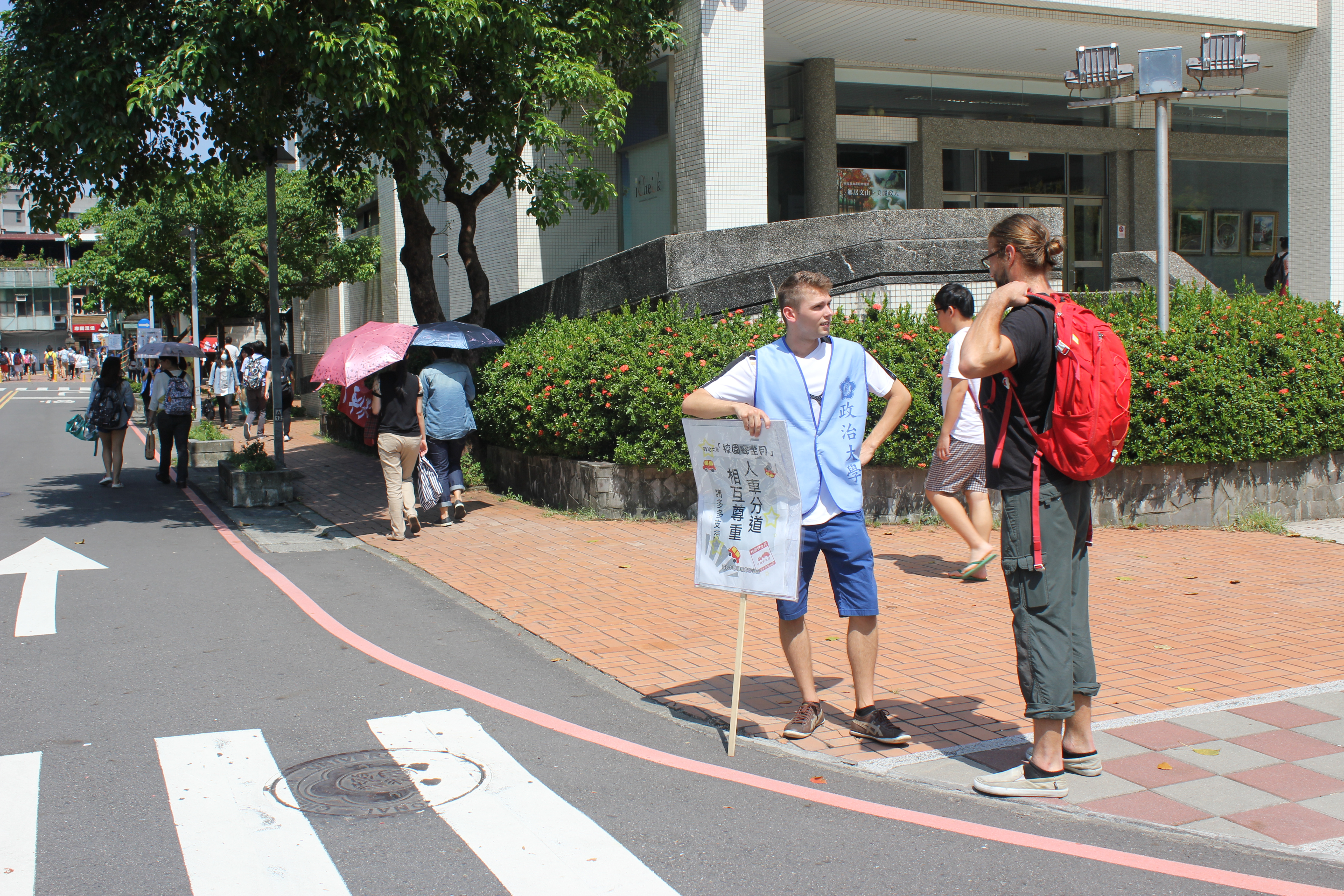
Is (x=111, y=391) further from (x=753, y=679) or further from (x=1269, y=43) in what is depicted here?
(x=1269, y=43)

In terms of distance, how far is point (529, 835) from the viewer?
393cm

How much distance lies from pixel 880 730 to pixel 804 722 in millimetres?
341

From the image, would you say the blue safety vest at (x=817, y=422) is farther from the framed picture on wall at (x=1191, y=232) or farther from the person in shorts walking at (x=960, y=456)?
the framed picture on wall at (x=1191, y=232)

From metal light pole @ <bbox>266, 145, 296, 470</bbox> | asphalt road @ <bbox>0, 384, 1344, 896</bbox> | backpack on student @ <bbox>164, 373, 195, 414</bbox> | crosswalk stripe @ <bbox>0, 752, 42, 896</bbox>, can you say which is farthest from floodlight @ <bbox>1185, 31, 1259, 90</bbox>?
backpack on student @ <bbox>164, 373, 195, 414</bbox>

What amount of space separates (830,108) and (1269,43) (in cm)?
691

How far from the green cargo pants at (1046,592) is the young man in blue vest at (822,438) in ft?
2.28

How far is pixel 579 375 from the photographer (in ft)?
36.3

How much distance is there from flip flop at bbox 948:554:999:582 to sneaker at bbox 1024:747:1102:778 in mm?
3587

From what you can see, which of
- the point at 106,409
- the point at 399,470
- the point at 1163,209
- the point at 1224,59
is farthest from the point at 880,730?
the point at 106,409

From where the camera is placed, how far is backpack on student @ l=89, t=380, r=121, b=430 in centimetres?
1464

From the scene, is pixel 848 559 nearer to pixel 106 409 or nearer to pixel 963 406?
pixel 963 406

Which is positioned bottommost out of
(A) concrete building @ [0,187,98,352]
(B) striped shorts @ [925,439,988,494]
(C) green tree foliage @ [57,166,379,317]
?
(B) striped shorts @ [925,439,988,494]

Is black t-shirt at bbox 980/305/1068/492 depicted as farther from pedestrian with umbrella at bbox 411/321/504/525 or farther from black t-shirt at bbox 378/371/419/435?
pedestrian with umbrella at bbox 411/321/504/525

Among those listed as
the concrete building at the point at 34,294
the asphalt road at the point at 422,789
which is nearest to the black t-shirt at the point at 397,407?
the asphalt road at the point at 422,789
